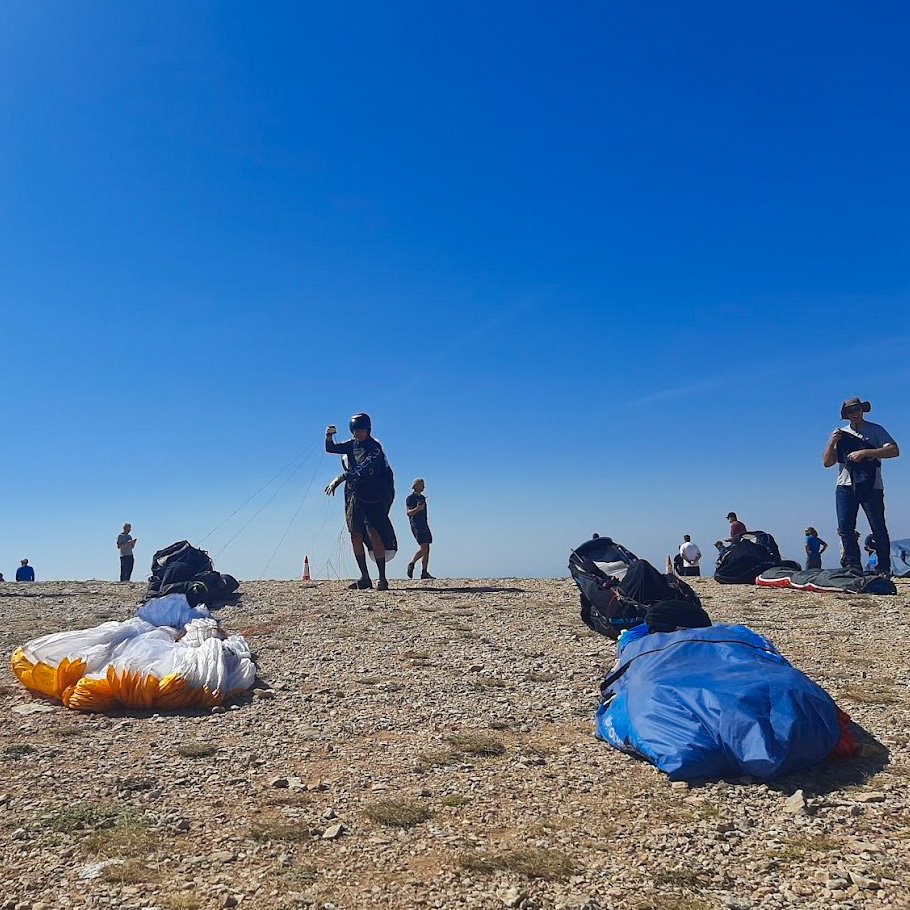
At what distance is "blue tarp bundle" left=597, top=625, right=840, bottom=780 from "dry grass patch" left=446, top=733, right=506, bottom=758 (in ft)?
2.80

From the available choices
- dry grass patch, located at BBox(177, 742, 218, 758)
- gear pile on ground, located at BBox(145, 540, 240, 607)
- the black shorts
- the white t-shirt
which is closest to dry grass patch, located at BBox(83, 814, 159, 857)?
dry grass patch, located at BBox(177, 742, 218, 758)

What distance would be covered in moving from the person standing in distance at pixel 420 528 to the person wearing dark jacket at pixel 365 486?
4.13 m

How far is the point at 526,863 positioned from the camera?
147 inches

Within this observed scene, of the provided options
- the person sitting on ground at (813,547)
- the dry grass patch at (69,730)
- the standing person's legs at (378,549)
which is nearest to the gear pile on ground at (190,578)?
the standing person's legs at (378,549)

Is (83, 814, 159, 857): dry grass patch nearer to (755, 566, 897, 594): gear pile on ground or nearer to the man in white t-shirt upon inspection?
(755, 566, 897, 594): gear pile on ground

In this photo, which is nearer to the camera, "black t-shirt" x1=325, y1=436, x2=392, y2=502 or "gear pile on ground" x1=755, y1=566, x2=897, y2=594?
"gear pile on ground" x1=755, y1=566, x2=897, y2=594

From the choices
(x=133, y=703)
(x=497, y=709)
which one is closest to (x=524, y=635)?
(x=497, y=709)

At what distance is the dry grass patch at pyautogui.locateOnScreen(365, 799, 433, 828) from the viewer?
429 cm

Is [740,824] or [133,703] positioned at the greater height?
[133,703]

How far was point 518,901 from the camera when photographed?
134 inches

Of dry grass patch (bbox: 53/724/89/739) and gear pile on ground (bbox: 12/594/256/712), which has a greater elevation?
gear pile on ground (bbox: 12/594/256/712)

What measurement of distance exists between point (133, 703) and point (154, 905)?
11.9 ft

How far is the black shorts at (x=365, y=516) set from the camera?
13531 millimetres

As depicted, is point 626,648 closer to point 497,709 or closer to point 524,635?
point 497,709
